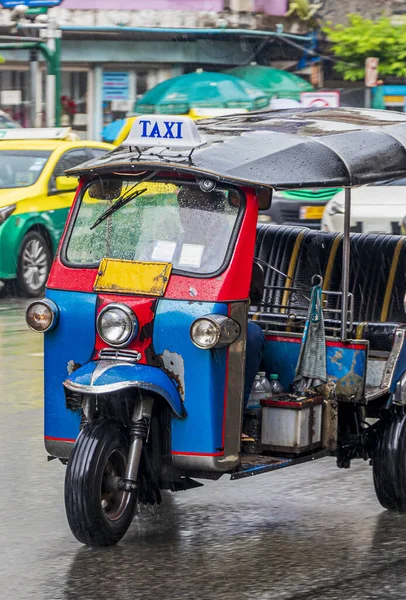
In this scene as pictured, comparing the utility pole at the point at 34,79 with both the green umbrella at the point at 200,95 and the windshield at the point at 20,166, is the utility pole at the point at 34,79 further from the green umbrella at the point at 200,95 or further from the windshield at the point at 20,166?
the windshield at the point at 20,166

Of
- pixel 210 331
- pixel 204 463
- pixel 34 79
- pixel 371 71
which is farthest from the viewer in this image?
pixel 371 71

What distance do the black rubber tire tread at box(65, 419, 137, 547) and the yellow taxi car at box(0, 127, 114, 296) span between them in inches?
366

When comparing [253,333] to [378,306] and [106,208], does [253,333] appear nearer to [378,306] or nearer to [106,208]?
[106,208]

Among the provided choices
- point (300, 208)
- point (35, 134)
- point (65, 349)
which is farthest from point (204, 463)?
point (35, 134)

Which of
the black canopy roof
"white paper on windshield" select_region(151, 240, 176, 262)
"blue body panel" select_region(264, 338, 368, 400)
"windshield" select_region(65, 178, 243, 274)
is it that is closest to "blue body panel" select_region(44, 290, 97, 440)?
"windshield" select_region(65, 178, 243, 274)

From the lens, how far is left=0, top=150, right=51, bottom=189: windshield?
15.8 metres

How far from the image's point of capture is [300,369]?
6746mm

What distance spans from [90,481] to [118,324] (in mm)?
705

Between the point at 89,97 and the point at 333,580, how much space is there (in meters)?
27.1

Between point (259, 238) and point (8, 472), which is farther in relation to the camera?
point (259, 238)

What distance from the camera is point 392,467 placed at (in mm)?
6738

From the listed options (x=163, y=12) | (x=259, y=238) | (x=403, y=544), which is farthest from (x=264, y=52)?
(x=403, y=544)

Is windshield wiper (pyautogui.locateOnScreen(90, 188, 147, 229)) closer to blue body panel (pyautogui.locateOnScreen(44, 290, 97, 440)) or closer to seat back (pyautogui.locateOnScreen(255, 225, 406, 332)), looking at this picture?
blue body panel (pyautogui.locateOnScreen(44, 290, 97, 440))

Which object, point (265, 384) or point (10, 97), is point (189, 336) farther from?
point (10, 97)
